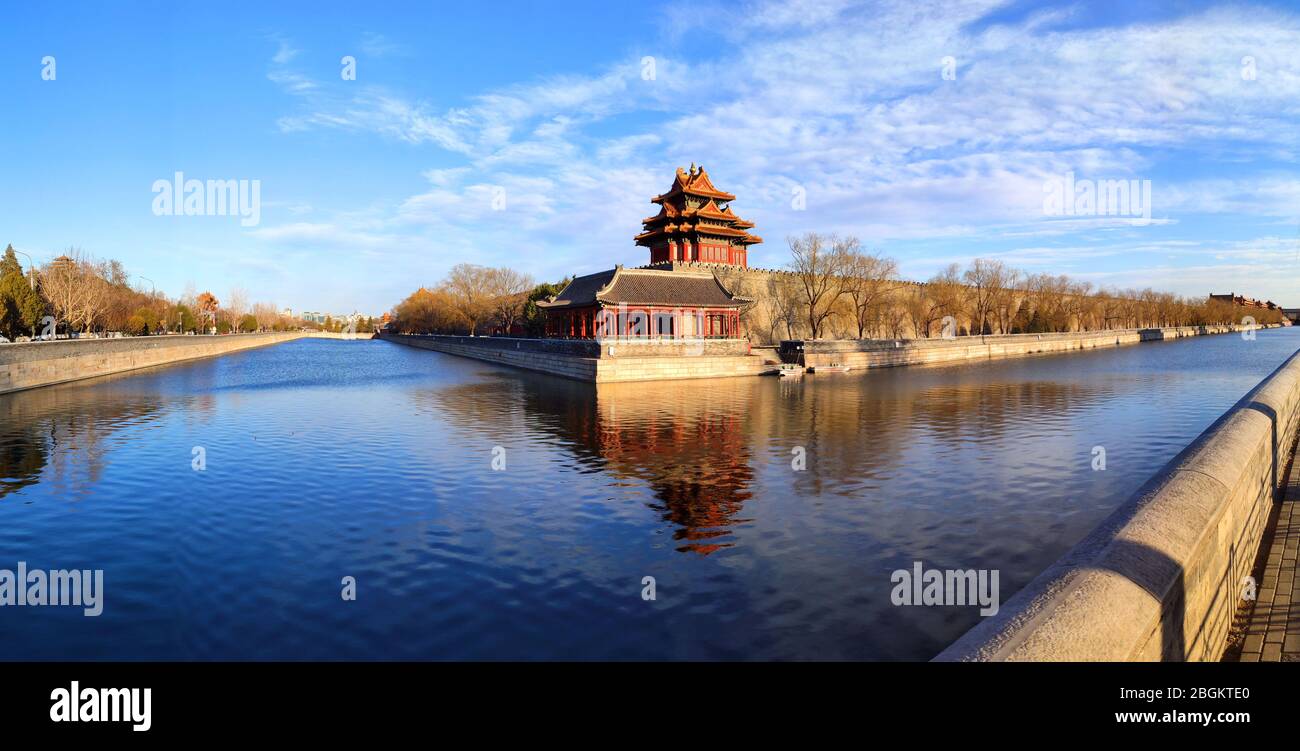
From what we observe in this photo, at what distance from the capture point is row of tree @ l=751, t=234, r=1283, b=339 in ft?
197

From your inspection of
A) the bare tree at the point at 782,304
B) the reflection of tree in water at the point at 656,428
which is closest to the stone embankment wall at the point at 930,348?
the reflection of tree in water at the point at 656,428

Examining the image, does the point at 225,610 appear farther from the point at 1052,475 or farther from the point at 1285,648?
the point at 1052,475

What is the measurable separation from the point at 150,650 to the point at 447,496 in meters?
6.06

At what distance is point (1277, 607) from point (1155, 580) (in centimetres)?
420

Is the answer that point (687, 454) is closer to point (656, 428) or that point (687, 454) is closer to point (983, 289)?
point (656, 428)

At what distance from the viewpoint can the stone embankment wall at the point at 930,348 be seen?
45969 millimetres

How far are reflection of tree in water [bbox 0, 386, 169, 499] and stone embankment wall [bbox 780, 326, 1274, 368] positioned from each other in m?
35.5

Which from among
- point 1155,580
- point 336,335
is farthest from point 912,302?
point 336,335

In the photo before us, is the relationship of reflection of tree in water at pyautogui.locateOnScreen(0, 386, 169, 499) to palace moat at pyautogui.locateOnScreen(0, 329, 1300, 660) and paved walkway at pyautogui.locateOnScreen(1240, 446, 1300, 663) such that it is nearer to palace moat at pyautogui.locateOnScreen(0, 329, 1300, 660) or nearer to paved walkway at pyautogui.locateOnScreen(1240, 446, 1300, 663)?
palace moat at pyautogui.locateOnScreen(0, 329, 1300, 660)

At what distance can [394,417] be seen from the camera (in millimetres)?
23578

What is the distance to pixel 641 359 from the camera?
1439 inches

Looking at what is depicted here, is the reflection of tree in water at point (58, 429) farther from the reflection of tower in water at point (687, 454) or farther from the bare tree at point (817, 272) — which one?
the bare tree at point (817, 272)

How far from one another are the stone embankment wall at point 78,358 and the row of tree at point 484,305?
3158cm
